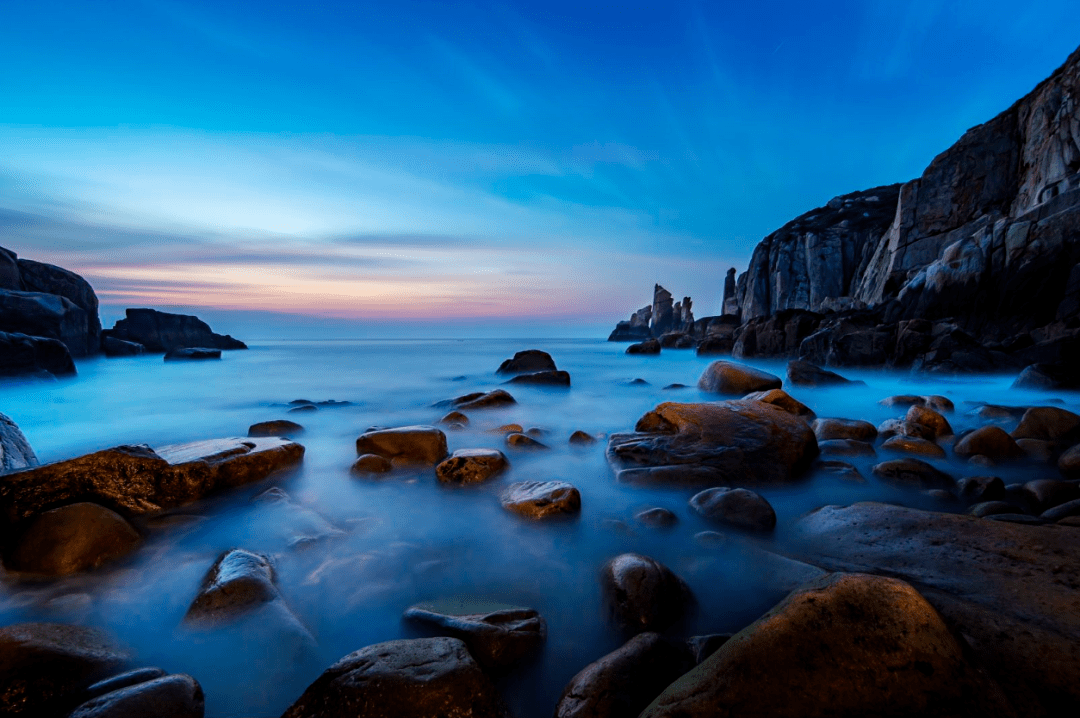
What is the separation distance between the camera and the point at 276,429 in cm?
660

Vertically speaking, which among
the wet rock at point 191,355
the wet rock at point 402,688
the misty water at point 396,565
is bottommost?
the wet rock at point 191,355

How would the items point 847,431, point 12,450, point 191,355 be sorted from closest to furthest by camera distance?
point 12,450
point 847,431
point 191,355

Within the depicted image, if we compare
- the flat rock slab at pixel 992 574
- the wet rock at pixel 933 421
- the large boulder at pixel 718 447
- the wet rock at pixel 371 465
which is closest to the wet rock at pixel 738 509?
the flat rock slab at pixel 992 574

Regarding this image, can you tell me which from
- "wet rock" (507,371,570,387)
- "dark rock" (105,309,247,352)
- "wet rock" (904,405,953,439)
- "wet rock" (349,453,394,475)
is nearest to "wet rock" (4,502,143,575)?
"wet rock" (349,453,394,475)

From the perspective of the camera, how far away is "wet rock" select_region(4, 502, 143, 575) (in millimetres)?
2691

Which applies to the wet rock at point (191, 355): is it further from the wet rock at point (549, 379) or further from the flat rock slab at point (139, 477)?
the flat rock slab at point (139, 477)

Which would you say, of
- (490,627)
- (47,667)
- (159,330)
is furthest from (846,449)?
(159,330)

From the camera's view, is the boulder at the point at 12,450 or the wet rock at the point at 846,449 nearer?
the boulder at the point at 12,450

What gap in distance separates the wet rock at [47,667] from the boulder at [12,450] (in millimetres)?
2612

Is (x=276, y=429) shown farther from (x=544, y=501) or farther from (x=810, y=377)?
(x=810, y=377)

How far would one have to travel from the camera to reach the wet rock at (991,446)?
4855 mm

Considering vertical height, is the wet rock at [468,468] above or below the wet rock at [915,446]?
below

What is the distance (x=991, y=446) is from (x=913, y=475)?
1447 millimetres

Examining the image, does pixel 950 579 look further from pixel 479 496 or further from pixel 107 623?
pixel 107 623
